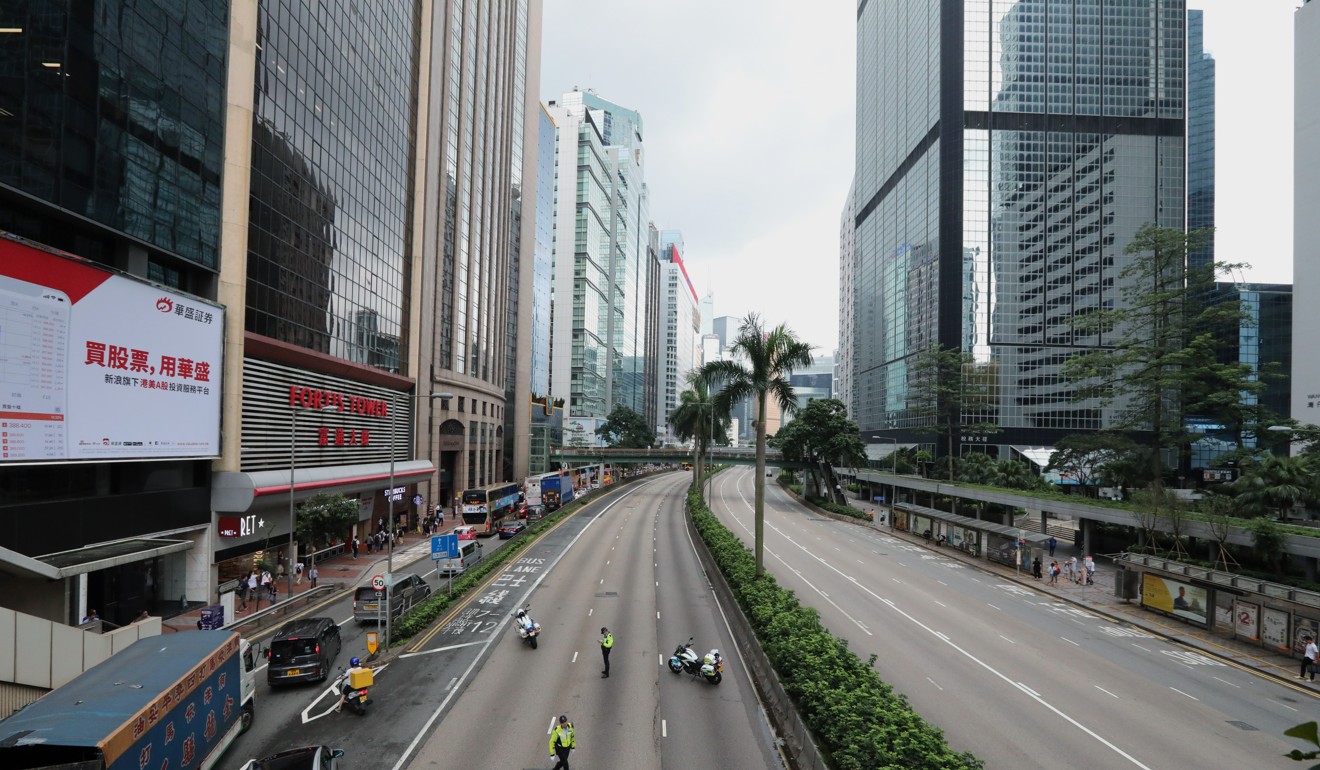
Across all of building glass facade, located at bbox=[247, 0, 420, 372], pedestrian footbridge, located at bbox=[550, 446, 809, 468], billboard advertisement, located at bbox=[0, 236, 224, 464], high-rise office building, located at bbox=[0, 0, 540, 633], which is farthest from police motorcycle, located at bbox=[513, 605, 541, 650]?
pedestrian footbridge, located at bbox=[550, 446, 809, 468]

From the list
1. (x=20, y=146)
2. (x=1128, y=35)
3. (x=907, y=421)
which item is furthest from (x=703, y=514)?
(x=1128, y=35)

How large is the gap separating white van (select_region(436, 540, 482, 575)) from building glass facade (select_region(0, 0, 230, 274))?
17726 mm

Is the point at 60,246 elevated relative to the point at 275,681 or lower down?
elevated

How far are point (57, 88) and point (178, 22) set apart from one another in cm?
715

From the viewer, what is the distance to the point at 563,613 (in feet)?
91.7

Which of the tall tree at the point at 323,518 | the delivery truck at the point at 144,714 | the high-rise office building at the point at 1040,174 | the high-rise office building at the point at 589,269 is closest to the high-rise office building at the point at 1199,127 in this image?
the high-rise office building at the point at 1040,174

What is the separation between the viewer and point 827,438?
74.9 m

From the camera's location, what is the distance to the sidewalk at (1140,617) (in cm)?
2362

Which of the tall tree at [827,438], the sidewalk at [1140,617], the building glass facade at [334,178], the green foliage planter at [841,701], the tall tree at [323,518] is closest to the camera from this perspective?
the green foliage planter at [841,701]

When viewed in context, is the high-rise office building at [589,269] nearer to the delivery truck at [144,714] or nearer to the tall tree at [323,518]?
the tall tree at [323,518]

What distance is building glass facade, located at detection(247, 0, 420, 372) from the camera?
1351 inches

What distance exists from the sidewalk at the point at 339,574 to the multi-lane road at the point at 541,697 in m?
3.47

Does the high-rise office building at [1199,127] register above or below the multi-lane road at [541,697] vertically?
above

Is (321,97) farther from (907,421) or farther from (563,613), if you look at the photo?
(907,421)
